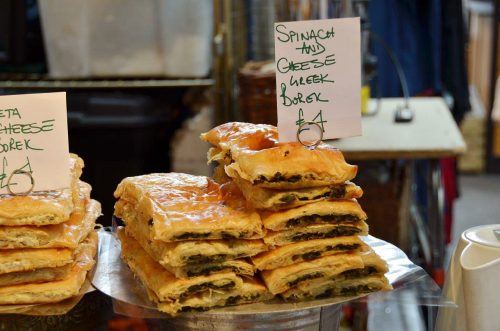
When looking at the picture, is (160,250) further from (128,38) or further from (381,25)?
(381,25)

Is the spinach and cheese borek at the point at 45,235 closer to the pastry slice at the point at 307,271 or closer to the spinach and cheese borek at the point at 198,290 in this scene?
the spinach and cheese borek at the point at 198,290

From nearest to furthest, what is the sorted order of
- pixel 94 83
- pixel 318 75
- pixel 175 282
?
pixel 175 282, pixel 318 75, pixel 94 83

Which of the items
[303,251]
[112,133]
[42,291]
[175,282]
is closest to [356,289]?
[303,251]

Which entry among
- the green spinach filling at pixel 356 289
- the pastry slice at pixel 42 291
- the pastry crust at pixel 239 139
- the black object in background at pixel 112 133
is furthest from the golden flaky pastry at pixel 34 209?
the black object in background at pixel 112 133

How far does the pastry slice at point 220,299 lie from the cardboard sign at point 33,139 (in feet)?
0.99

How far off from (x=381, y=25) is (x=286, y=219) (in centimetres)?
293

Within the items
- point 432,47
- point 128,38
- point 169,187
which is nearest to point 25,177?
point 169,187

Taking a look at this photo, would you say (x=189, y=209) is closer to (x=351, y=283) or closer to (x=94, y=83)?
(x=351, y=283)

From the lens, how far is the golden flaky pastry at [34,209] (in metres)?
1.28

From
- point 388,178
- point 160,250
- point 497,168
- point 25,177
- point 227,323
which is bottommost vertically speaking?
point 497,168

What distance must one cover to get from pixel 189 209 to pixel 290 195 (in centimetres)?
18

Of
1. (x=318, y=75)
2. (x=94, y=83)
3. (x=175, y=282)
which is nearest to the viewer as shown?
(x=175, y=282)

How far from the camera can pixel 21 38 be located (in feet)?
10.8

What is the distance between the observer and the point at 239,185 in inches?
54.8
